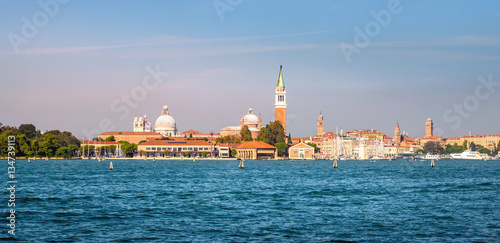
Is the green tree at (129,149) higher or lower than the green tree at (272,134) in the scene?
lower

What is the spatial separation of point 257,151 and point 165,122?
56.5 metres

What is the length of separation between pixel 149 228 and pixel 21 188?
1711 centimetres

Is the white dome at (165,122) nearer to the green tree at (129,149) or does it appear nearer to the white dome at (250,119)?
the white dome at (250,119)

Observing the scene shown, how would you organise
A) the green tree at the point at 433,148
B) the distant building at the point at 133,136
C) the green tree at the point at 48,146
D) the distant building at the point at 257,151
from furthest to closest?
the green tree at the point at 433,148, the distant building at the point at 133,136, the distant building at the point at 257,151, the green tree at the point at 48,146

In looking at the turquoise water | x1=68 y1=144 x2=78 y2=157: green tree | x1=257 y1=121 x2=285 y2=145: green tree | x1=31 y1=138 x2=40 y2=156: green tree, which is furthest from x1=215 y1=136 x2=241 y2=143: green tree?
the turquoise water

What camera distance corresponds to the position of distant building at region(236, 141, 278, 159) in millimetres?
122188

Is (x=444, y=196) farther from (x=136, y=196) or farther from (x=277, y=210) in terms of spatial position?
(x=136, y=196)

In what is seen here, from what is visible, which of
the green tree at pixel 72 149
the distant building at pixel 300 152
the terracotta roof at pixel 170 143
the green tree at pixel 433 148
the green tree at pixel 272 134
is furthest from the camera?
the green tree at pixel 433 148

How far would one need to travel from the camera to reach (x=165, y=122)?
173m

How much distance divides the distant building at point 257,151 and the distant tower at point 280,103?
968 inches

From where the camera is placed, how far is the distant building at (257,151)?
122188 millimetres

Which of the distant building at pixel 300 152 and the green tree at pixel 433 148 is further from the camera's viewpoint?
the green tree at pixel 433 148

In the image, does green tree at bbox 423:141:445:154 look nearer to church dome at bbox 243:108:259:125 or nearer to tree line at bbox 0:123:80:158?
church dome at bbox 243:108:259:125

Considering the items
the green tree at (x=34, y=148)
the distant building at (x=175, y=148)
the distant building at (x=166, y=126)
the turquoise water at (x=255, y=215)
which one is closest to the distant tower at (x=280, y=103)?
the distant building at (x=175, y=148)
